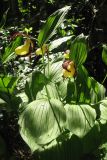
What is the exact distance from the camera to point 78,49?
84.2 inches

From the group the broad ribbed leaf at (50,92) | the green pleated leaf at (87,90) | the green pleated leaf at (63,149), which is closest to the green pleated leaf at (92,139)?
the green pleated leaf at (63,149)

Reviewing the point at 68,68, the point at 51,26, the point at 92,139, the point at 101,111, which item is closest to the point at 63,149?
the point at 92,139

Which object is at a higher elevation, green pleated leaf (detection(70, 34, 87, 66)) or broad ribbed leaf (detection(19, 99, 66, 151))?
green pleated leaf (detection(70, 34, 87, 66))

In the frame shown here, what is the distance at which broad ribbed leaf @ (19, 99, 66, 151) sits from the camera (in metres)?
1.96

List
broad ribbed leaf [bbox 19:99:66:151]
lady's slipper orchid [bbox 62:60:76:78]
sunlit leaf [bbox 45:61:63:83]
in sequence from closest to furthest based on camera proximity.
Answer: broad ribbed leaf [bbox 19:99:66:151], lady's slipper orchid [bbox 62:60:76:78], sunlit leaf [bbox 45:61:63:83]

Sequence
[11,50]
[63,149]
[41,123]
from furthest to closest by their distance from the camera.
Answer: [11,50], [63,149], [41,123]

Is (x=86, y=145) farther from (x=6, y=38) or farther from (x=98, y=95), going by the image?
(x=6, y=38)

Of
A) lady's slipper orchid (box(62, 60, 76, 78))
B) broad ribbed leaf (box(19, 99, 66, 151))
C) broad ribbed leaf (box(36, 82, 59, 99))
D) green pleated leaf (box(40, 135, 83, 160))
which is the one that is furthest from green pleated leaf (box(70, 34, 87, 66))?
green pleated leaf (box(40, 135, 83, 160))

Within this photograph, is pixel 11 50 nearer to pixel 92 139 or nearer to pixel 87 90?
pixel 87 90

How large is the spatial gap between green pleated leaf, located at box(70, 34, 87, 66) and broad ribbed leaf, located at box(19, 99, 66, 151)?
30cm

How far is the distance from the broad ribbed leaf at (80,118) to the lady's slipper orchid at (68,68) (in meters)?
0.17

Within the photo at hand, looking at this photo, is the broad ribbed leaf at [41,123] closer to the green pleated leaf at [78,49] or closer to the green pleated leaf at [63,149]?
the green pleated leaf at [63,149]

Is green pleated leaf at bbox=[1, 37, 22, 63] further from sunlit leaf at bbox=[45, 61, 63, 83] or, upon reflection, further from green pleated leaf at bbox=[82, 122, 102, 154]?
green pleated leaf at bbox=[82, 122, 102, 154]

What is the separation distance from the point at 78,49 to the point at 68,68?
0.45 feet
